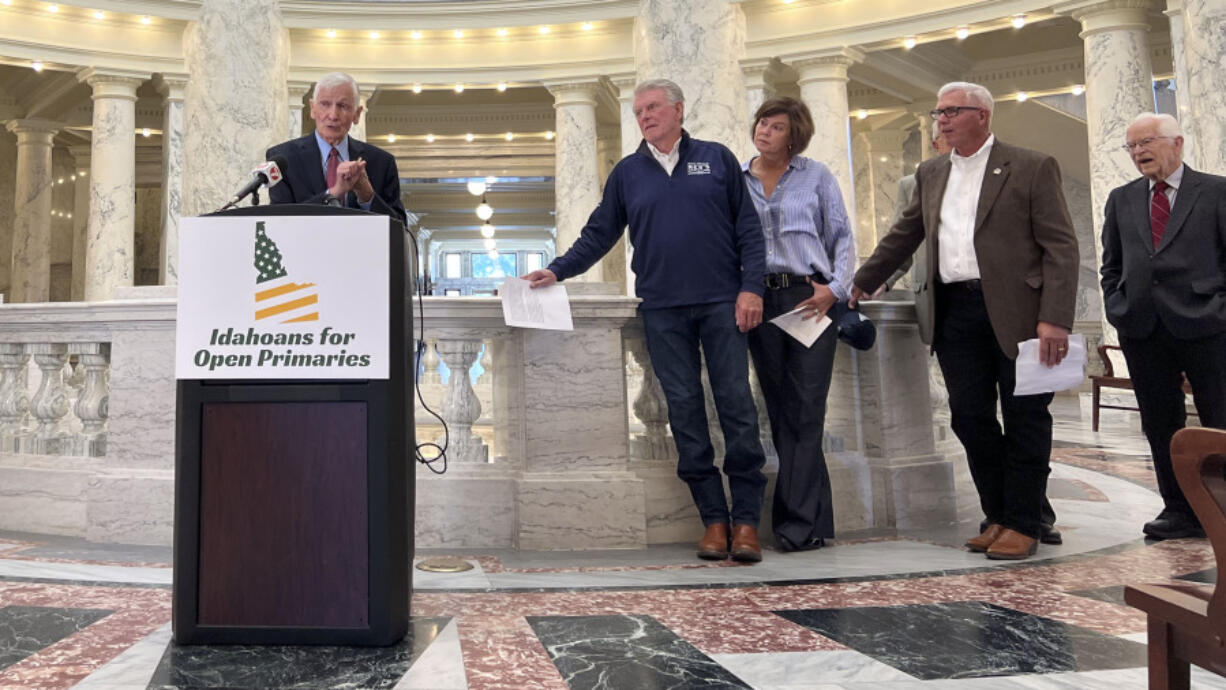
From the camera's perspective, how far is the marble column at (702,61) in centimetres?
1247

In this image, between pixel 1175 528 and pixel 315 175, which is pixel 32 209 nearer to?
pixel 315 175

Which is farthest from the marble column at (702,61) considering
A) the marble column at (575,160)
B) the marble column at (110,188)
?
the marble column at (110,188)

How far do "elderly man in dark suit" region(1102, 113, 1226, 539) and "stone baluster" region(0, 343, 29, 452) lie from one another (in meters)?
5.22

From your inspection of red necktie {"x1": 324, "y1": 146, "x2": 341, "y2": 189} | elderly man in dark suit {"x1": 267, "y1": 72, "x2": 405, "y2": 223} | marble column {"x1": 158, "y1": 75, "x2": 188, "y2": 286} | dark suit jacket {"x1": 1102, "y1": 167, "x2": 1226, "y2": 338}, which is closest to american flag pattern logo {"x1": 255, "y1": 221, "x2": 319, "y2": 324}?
elderly man in dark suit {"x1": 267, "y1": 72, "x2": 405, "y2": 223}

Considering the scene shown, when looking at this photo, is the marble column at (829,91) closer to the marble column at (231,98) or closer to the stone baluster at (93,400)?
the marble column at (231,98)

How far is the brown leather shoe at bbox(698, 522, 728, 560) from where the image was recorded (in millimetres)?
3254

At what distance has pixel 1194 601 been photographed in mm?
1250

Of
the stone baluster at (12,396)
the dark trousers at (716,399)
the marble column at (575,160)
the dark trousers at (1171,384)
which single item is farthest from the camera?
the marble column at (575,160)

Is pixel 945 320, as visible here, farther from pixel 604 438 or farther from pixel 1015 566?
pixel 604 438

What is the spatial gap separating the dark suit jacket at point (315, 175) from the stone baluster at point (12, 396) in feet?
7.40

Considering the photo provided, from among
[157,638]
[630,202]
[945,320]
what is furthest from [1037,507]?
[157,638]

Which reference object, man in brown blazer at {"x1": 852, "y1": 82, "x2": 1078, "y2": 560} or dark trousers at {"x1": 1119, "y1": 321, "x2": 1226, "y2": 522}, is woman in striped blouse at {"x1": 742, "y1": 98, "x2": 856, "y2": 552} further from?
dark trousers at {"x1": 1119, "y1": 321, "x2": 1226, "y2": 522}

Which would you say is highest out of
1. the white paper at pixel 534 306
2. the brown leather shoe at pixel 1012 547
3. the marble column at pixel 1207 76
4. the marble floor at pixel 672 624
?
the marble column at pixel 1207 76

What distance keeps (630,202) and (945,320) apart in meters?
1.36
